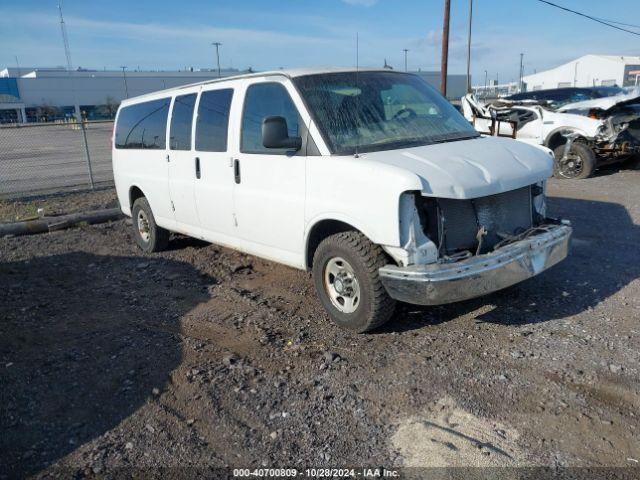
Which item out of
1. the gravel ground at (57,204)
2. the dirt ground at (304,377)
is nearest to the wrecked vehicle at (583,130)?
the dirt ground at (304,377)

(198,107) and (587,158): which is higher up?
(198,107)

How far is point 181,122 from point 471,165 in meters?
3.44

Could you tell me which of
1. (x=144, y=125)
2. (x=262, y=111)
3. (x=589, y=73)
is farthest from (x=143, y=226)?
(x=589, y=73)

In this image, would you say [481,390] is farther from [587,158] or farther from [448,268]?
[587,158]

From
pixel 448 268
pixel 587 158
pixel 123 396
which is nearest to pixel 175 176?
pixel 123 396

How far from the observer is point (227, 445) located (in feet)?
9.75

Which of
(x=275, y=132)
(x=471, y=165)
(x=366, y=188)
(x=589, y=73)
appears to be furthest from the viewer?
(x=589, y=73)

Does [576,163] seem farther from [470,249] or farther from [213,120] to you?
[213,120]

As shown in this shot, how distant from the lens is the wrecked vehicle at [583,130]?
35.7 feet

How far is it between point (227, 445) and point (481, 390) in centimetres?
164

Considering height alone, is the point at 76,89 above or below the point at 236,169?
above

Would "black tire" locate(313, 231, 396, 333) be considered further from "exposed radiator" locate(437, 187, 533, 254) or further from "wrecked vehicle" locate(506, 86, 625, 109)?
"wrecked vehicle" locate(506, 86, 625, 109)

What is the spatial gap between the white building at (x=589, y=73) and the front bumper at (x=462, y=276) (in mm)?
60143

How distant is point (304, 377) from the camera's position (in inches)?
144
